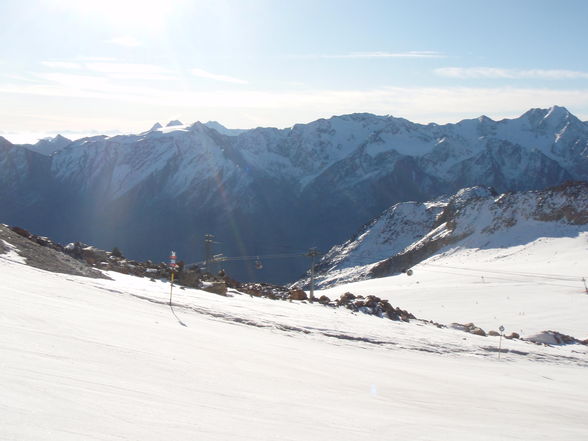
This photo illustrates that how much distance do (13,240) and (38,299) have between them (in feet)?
25.0

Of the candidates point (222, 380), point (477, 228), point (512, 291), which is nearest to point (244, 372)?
point (222, 380)

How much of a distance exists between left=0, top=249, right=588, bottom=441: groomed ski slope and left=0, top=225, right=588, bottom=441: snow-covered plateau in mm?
26

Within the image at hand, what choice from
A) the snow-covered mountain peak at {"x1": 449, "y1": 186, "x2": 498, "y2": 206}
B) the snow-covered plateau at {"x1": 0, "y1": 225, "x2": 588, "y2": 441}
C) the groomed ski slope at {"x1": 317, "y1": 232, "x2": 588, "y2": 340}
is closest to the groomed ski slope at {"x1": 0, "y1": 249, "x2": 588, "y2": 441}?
the snow-covered plateau at {"x1": 0, "y1": 225, "x2": 588, "y2": 441}

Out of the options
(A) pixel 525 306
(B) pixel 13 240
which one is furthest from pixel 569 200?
(B) pixel 13 240

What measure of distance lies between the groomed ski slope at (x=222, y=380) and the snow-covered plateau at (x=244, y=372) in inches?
1.0

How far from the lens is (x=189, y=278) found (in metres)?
18.3

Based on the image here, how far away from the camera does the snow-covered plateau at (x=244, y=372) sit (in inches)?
163

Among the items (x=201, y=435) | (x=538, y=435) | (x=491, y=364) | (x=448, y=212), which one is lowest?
(x=491, y=364)

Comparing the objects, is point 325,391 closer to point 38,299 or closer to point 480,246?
point 38,299

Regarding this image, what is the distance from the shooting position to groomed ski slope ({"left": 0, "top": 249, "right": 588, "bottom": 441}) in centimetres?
405

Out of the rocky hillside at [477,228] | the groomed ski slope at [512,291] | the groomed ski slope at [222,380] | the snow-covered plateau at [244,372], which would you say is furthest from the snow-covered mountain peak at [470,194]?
the groomed ski slope at [222,380]

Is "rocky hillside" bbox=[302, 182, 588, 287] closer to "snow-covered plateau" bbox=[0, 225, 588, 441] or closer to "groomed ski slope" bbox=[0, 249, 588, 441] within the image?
"snow-covered plateau" bbox=[0, 225, 588, 441]

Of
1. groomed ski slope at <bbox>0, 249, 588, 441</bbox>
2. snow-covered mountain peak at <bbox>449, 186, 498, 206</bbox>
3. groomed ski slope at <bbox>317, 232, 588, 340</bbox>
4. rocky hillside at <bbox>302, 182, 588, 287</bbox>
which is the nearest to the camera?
groomed ski slope at <bbox>0, 249, 588, 441</bbox>

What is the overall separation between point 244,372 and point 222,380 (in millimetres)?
783
